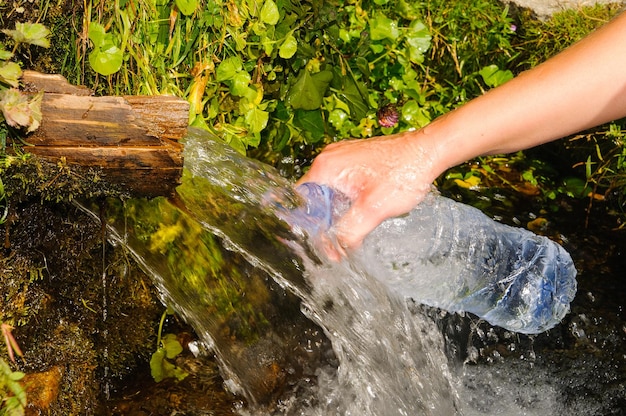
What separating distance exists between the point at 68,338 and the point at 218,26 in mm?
1437

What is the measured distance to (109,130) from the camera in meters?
1.97

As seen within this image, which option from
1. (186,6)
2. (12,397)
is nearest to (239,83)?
(186,6)

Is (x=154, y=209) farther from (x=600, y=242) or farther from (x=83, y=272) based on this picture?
(x=600, y=242)

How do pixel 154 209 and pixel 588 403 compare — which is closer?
pixel 154 209

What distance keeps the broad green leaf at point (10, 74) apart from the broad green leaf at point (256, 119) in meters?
1.34

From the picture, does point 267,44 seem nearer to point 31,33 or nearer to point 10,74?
point 31,33

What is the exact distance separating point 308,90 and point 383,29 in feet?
2.04

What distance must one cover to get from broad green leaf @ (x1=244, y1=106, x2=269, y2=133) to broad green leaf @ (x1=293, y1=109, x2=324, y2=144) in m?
0.26

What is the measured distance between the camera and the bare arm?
6.91 feet

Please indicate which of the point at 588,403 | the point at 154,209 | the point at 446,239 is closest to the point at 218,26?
the point at 154,209

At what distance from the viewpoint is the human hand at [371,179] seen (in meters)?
2.16

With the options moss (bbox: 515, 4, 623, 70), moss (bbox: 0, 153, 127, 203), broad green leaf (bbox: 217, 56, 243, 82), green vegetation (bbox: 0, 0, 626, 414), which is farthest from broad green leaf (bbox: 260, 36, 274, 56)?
moss (bbox: 515, 4, 623, 70)

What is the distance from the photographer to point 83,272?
8.02 feet

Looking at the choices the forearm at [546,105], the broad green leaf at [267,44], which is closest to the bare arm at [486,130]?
the forearm at [546,105]
